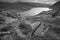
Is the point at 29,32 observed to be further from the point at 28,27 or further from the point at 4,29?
the point at 4,29

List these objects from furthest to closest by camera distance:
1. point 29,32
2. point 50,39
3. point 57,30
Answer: point 57,30, point 29,32, point 50,39

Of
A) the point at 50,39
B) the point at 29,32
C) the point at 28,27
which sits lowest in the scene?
the point at 50,39

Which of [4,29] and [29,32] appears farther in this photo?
[4,29]

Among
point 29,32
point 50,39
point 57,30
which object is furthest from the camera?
point 57,30

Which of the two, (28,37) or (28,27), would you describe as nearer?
(28,37)

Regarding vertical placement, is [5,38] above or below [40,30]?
below

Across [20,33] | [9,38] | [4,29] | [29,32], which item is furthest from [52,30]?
[4,29]

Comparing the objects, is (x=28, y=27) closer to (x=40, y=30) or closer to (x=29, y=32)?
(x=29, y=32)

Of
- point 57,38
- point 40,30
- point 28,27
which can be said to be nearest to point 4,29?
point 28,27

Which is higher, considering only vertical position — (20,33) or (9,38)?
(20,33)
